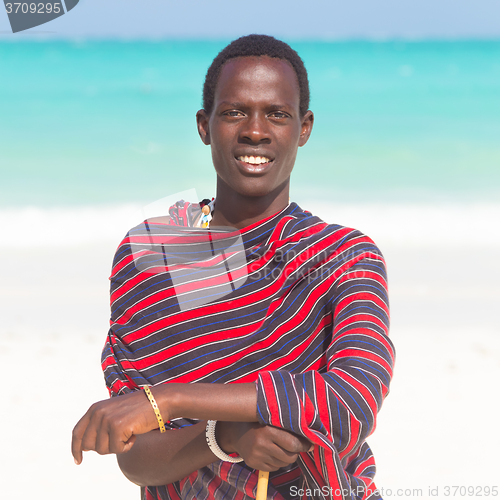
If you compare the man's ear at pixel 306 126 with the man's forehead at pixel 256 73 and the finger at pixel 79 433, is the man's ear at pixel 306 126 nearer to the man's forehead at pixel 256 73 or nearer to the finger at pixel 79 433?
the man's forehead at pixel 256 73

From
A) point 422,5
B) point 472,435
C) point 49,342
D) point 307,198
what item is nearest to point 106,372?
point 472,435

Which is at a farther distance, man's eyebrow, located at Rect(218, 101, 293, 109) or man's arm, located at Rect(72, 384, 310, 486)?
man's eyebrow, located at Rect(218, 101, 293, 109)

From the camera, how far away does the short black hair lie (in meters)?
1.95

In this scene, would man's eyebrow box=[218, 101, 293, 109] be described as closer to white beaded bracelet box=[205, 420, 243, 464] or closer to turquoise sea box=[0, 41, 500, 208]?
white beaded bracelet box=[205, 420, 243, 464]

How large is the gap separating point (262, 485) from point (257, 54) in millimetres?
1275

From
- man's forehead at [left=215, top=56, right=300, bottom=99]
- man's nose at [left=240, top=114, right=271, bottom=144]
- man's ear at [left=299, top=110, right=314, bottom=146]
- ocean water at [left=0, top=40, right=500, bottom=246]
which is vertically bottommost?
ocean water at [left=0, top=40, right=500, bottom=246]

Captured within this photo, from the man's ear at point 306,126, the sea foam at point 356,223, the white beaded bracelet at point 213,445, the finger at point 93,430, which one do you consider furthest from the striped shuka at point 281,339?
the sea foam at point 356,223

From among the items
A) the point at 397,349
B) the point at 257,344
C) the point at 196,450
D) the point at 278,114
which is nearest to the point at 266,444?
the point at 196,450

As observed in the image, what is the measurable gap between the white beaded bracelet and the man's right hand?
87mm

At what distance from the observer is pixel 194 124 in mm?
17797

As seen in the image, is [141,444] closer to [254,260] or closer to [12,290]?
[254,260]

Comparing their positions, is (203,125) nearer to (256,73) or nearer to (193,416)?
(256,73)

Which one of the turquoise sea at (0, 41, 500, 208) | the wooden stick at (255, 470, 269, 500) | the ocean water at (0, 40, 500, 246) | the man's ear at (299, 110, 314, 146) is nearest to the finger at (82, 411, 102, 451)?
the wooden stick at (255, 470, 269, 500)

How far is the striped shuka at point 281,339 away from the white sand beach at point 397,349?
2.32 m
